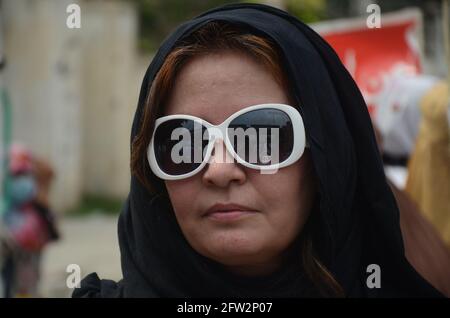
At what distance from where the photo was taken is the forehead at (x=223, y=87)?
1.64 metres

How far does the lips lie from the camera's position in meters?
1.61

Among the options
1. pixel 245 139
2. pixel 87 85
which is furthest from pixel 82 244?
pixel 245 139

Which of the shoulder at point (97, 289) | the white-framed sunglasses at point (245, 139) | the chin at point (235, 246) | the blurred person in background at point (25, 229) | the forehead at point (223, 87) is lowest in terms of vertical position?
the blurred person in background at point (25, 229)

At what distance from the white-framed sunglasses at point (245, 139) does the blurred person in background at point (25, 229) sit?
3660 mm

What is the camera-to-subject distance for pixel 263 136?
1620mm

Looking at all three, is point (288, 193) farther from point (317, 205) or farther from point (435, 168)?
point (435, 168)

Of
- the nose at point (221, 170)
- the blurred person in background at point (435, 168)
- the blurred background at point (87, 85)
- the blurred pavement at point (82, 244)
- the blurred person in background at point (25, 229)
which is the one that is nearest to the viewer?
the nose at point (221, 170)

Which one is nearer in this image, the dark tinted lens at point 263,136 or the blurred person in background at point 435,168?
the dark tinted lens at point 263,136

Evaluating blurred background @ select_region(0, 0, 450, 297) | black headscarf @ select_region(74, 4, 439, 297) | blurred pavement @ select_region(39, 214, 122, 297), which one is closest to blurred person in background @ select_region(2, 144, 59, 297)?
blurred background @ select_region(0, 0, 450, 297)

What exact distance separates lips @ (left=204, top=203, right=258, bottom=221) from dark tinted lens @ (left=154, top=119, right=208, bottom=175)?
0.30 ft

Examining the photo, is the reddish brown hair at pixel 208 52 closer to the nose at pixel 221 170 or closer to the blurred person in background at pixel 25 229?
the nose at pixel 221 170

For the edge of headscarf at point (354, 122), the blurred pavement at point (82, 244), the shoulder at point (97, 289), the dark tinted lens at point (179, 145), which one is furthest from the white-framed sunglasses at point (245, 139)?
the blurred pavement at point (82, 244)
